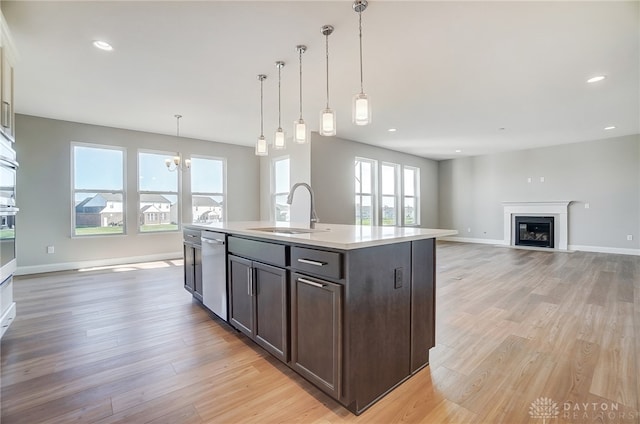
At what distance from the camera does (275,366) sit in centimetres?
203

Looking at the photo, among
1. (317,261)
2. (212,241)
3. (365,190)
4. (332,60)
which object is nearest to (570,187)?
(365,190)

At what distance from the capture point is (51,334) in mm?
2506

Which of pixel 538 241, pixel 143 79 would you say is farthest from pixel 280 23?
pixel 538 241

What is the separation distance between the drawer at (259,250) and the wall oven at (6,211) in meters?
1.75

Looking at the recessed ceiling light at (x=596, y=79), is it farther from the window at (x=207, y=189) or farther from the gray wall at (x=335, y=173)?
the window at (x=207, y=189)

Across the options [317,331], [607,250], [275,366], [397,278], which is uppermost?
[397,278]

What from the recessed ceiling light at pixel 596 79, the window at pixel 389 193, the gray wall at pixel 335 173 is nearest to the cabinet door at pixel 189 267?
the gray wall at pixel 335 173

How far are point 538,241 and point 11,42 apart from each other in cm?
998

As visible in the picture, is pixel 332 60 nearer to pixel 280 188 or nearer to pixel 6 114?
pixel 6 114

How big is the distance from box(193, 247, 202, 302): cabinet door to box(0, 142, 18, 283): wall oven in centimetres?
143

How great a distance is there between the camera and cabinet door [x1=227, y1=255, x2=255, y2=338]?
218 cm

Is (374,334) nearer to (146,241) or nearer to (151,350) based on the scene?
(151,350)

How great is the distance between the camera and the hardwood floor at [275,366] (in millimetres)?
1562

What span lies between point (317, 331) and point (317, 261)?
39 cm
